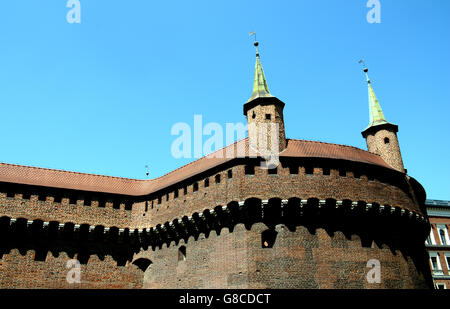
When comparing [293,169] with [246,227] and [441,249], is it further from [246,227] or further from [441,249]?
[441,249]

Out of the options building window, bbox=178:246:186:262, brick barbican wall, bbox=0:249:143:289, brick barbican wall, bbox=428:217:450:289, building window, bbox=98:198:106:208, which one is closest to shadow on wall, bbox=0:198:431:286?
brick barbican wall, bbox=0:249:143:289

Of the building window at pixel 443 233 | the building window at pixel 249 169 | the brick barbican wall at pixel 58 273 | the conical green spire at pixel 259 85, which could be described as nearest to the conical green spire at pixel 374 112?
the conical green spire at pixel 259 85

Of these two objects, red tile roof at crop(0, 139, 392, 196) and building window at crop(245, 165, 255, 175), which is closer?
building window at crop(245, 165, 255, 175)

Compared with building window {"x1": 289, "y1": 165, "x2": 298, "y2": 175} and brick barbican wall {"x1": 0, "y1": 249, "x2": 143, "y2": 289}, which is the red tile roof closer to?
building window {"x1": 289, "y1": 165, "x2": 298, "y2": 175}

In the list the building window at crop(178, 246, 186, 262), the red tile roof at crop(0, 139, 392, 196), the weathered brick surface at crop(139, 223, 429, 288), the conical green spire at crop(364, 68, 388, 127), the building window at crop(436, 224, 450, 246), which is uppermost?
the conical green spire at crop(364, 68, 388, 127)

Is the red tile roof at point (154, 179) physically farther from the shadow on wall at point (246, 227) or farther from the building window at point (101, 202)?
the shadow on wall at point (246, 227)

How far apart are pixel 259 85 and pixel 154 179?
10.8 meters

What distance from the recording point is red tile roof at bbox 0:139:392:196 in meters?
22.8

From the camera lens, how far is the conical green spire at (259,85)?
81.1ft

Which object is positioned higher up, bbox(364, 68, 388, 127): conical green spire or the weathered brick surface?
bbox(364, 68, 388, 127): conical green spire

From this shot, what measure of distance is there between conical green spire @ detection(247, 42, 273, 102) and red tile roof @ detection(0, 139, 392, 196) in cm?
318

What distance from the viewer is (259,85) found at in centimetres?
2558

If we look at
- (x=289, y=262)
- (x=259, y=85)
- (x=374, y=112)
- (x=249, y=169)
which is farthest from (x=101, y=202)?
(x=374, y=112)
